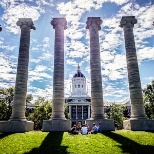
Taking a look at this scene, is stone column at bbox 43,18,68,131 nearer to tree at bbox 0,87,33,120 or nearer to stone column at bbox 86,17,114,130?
stone column at bbox 86,17,114,130

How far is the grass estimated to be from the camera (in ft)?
63.4

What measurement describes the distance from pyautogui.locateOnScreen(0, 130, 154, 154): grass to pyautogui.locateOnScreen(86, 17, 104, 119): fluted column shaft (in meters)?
8.52

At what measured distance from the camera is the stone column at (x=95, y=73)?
33.7m

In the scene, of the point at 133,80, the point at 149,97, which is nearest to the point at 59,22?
the point at 133,80

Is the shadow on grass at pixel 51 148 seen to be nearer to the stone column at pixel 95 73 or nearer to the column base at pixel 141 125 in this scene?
the stone column at pixel 95 73

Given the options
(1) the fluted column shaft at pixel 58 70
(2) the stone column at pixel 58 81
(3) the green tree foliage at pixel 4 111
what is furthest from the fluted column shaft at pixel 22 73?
(3) the green tree foliage at pixel 4 111

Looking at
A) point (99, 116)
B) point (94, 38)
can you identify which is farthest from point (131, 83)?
point (94, 38)

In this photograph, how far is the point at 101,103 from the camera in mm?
34094

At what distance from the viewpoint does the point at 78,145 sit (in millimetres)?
21297

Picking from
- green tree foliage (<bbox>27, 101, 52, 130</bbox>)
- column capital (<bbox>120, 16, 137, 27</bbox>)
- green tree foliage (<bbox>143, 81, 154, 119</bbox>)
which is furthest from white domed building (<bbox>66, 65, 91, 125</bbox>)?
column capital (<bbox>120, 16, 137, 27</bbox>)

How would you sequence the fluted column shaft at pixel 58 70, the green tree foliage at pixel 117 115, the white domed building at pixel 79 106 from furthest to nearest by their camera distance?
the white domed building at pixel 79 106 → the green tree foliage at pixel 117 115 → the fluted column shaft at pixel 58 70

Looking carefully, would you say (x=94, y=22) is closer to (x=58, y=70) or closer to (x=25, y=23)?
(x=58, y=70)

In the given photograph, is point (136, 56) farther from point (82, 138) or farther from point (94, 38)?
point (82, 138)

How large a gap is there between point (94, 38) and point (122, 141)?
20357 millimetres
